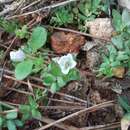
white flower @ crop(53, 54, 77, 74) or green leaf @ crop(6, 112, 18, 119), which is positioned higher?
white flower @ crop(53, 54, 77, 74)

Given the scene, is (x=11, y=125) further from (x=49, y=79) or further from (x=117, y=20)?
(x=117, y=20)

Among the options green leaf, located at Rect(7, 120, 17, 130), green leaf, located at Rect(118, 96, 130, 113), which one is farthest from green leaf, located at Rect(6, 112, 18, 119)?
green leaf, located at Rect(118, 96, 130, 113)

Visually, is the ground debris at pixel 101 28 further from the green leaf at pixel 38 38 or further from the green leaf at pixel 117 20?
the green leaf at pixel 38 38

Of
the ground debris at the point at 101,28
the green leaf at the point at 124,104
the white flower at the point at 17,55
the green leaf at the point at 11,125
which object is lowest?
the green leaf at the point at 124,104

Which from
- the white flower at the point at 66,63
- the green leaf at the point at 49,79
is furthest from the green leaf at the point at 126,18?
the green leaf at the point at 49,79

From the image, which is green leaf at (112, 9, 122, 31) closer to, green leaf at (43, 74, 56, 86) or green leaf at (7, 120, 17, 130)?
green leaf at (43, 74, 56, 86)

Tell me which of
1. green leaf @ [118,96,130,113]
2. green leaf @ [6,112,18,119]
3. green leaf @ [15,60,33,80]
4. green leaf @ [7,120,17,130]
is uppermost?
green leaf @ [15,60,33,80]

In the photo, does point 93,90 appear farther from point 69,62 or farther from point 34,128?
point 34,128

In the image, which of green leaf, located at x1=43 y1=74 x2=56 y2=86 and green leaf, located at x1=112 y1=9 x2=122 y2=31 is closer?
green leaf, located at x1=43 y1=74 x2=56 y2=86
